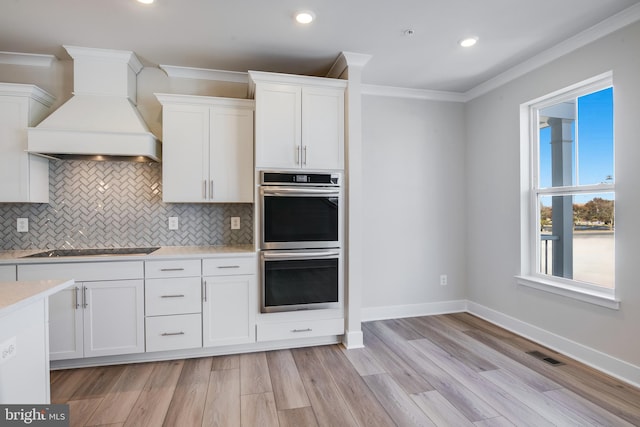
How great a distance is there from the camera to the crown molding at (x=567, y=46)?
2248 mm

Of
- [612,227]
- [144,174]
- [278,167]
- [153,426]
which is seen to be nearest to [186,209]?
[144,174]

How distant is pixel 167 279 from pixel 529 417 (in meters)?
2.71

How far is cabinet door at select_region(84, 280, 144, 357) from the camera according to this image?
251cm

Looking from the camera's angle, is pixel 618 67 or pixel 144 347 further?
pixel 144 347

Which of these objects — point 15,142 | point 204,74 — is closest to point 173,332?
point 15,142

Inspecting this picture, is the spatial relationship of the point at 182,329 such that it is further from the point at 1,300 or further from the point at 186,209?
the point at 1,300

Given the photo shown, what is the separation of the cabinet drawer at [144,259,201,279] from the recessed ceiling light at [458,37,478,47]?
2873 millimetres

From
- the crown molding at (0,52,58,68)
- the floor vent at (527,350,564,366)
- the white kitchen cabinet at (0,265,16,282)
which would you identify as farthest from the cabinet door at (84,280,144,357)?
the floor vent at (527,350,564,366)

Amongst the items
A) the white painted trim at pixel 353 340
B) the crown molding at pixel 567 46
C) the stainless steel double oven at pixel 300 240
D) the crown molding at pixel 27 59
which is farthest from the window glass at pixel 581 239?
the crown molding at pixel 27 59

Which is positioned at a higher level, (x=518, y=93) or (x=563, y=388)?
(x=518, y=93)

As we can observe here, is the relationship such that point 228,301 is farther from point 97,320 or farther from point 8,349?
point 8,349

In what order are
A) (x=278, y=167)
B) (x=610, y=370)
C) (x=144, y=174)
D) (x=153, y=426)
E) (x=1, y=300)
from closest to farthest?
(x=1, y=300) → (x=153, y=426) → (x=610, y=370) → (x=278, y=167) → (x=144, y=174)

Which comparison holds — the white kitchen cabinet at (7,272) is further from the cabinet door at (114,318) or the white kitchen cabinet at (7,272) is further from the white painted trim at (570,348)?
the white painted trim at (570,348)

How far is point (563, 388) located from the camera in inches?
87.6
